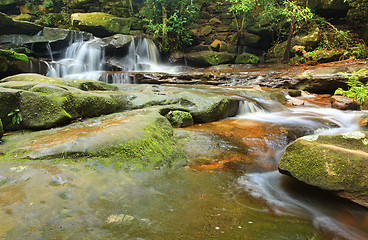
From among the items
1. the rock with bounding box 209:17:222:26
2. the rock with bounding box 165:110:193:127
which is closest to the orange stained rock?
the rock with bounding box 165:110:193:127

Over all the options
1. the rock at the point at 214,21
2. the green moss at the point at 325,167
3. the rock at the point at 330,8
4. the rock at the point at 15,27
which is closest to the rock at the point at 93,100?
the green moss at the point at 325,167

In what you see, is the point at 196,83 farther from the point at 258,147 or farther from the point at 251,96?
the point at 258,147

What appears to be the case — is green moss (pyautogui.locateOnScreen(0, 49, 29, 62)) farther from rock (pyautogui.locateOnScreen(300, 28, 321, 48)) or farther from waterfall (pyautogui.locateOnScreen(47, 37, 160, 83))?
rock (pyautogui.locateOnScreen(300, 28, 321, 48))

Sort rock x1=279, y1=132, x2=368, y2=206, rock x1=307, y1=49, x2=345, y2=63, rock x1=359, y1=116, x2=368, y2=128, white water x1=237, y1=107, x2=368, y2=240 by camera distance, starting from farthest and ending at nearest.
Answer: rock x1=307, y1=49, x2=345, y2=63, rock x1=359, y1=116, x2=368, y2=128, rock x1=279, y1=132, x2=368, y2=206, white water x1=237, y1=107, x2=368, y2=240

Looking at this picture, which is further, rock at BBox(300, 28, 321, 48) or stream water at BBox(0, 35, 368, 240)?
rock at BBox(300, 28, 321, 48)

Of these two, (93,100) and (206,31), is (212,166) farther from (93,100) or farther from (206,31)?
(206,31)

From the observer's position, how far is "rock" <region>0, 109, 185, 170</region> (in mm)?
2217

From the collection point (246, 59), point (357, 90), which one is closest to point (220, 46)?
point (246, 59)

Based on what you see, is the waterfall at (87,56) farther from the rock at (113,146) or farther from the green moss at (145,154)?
the green moss at (145,154)

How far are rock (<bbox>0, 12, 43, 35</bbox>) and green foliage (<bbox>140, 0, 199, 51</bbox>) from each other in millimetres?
7171

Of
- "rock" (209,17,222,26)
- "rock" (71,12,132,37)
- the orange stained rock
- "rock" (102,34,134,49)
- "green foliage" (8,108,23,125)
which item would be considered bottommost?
the orange stained rock

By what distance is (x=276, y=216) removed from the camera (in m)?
1.93

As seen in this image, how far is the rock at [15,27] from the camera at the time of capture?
11070mm

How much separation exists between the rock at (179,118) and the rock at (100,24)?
13.6 meters
